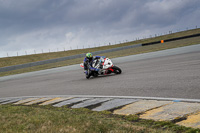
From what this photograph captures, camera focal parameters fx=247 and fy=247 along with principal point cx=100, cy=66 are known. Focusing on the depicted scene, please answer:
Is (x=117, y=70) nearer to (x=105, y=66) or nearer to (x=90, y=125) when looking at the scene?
(x=105, y=66)

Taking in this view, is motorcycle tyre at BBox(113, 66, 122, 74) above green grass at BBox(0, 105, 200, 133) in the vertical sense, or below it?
above

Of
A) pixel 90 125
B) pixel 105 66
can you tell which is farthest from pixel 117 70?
pixel 90 125

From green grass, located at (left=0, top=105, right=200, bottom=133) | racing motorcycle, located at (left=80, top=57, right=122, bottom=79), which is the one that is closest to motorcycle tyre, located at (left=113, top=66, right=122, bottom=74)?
racing motorcycle, located at (left=80, top=57, right=122, bottom=79)

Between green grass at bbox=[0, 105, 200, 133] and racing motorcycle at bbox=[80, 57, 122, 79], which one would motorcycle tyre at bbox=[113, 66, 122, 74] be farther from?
green grass at bbox=[0, 105, 200, 133]

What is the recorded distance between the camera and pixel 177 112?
4840 mm

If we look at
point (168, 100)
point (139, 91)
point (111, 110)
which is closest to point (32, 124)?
point (111, 110)

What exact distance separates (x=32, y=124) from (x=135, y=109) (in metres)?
2.27

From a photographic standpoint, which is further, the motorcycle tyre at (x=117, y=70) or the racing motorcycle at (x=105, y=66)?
the racing motorcycle at (x=105, y=66)

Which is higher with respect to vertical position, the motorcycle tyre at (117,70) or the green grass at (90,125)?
the motorcycle tyre at (117,70)

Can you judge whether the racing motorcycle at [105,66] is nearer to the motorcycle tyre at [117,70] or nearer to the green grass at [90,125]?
the motorcycle tyre at [117,70]

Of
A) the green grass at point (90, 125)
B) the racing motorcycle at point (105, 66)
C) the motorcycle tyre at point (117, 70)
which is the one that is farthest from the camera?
the racing motorcycle at point (105, 66)

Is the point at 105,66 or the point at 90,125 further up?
the point at 105,66

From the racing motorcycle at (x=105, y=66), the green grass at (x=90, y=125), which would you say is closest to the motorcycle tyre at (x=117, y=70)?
the racing motorcycle at (x=105, y=66)

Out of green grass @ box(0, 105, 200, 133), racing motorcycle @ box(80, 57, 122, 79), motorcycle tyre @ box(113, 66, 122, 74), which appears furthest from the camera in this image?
racing motorcycle @ box(80, 57, 122, 79)
